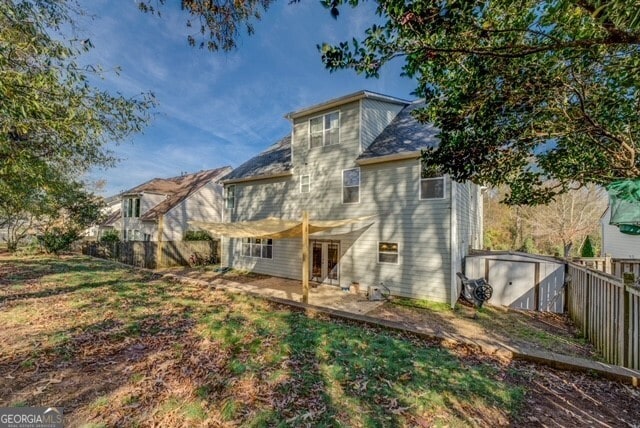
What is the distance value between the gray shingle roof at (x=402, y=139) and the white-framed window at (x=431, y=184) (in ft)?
2.77

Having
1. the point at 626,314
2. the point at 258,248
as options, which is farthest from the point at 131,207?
the point at 626,314

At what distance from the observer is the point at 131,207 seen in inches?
891

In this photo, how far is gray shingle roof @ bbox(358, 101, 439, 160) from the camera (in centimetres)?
955

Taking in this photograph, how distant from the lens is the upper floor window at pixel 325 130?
36.5 feet

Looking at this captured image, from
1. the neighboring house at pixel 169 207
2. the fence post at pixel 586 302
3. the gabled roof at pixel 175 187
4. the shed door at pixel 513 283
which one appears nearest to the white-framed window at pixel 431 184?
the shed door at pixel 513 283

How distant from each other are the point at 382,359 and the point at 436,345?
5.20 feet

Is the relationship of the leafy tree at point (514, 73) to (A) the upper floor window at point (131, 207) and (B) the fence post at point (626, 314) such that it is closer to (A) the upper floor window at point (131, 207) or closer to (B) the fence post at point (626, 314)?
(B) the fence post at point (626, 314)

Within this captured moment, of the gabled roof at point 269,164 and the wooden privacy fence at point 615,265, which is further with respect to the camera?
the gabled roof at point 269,164

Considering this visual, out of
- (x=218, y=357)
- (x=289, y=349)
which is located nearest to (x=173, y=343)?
(x=218, y=357)

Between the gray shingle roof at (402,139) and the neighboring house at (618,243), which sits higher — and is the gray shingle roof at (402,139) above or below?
above

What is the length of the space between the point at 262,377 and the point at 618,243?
73.1 ft

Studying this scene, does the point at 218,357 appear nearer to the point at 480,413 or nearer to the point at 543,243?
the point at 480,413

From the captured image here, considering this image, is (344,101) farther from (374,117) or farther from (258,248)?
(258,248)

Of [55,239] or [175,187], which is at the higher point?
[175,187]
